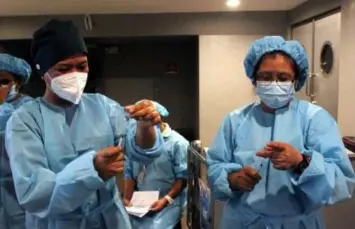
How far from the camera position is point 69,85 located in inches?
47.1

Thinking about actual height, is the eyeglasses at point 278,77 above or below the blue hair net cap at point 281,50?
below

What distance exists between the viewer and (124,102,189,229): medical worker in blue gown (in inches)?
97.3

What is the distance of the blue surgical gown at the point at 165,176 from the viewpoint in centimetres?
247

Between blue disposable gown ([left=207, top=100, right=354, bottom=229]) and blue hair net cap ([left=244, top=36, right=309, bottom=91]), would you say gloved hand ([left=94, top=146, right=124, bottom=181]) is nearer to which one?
blue disposable gown ([left=207, top=100, right=354, bottom=229])

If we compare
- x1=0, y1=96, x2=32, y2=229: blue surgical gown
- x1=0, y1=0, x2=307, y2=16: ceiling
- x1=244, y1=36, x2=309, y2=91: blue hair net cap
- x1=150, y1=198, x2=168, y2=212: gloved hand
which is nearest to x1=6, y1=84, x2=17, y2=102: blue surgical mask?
x1=0, y1=96, x2=32, y2=229: blue surgical gown

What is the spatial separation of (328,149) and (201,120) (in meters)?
3.32

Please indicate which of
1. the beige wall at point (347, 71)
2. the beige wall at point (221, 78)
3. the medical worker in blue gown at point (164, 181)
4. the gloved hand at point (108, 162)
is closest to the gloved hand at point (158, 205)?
the medical worker in blue gown at point (164, 181)

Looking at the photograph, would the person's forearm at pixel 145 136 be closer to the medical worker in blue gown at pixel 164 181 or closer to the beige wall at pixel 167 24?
the medical worker in blue gown at pixel 164 181

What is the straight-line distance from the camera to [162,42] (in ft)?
20.2

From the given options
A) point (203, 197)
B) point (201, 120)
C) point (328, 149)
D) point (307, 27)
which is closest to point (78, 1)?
point (201, 120)

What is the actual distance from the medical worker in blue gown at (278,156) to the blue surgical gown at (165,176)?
3.51 feet

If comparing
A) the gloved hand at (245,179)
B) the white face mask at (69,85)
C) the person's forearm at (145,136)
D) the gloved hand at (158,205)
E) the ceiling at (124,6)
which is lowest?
the gloved hand at (158,205)

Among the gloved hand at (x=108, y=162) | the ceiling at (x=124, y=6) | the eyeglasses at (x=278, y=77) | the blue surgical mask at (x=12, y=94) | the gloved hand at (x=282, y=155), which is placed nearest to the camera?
the gloved hand at (x=108, y=162)

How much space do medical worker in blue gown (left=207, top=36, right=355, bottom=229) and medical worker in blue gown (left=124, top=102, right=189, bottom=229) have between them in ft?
3.50
